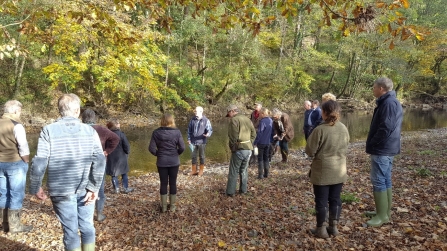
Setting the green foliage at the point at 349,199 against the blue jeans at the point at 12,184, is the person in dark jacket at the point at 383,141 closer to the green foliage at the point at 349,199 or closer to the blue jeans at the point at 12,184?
the green foliage at the point at 349,199

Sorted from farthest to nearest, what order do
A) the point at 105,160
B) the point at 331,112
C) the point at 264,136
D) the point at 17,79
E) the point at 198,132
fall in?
the point at 17,79
the point at 198,132
the point at 264,136
the point at 331,112
the point at 105,160

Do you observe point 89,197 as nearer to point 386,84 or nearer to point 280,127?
point 386,84

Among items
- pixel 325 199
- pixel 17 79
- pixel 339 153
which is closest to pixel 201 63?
pixel 17 79

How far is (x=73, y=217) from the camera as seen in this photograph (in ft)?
12.2

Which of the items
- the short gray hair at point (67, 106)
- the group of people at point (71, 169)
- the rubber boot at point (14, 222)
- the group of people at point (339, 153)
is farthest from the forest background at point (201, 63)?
the group of people at point (71, 169)

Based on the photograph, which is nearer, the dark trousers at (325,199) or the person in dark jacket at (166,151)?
the dark trousers at (325,199)

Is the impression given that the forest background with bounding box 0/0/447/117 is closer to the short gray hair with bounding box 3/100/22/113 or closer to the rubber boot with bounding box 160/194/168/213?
the short gray hair with bounding box 3/100/22/113

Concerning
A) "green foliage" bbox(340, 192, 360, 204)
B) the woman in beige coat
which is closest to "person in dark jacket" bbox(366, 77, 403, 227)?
the woman in beige coat

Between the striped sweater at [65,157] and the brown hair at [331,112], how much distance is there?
11.3 feet

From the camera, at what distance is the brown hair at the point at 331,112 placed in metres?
4.78

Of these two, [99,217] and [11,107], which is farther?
[99,217]

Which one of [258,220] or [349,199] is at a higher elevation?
[349,199]

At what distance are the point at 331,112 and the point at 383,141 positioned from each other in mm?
1103

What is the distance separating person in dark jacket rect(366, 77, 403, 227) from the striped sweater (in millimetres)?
4383
